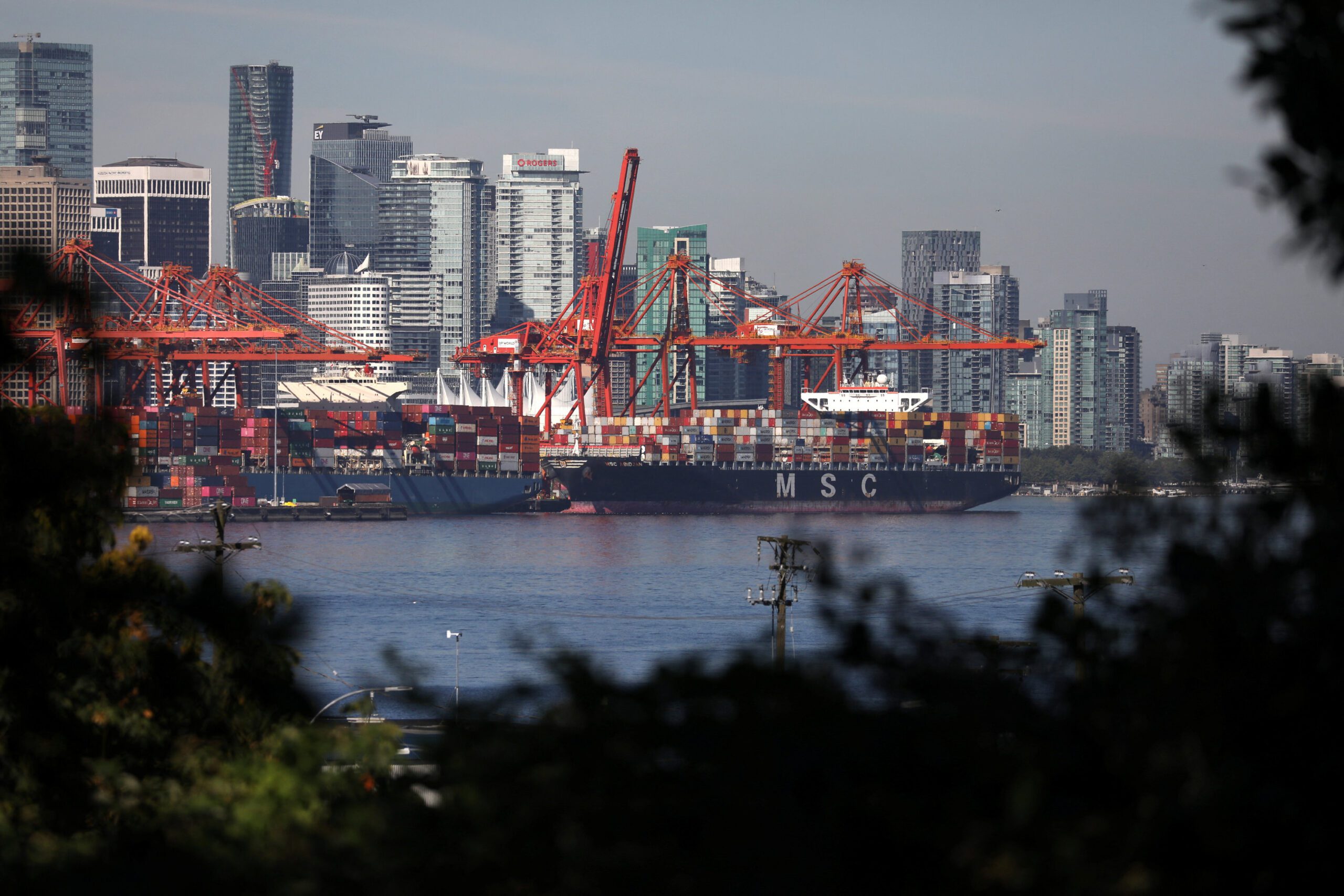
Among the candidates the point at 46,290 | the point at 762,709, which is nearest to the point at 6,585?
the point at 46,290

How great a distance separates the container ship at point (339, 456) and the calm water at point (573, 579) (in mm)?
2601

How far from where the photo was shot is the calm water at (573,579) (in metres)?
40.7

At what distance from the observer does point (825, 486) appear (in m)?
97.6

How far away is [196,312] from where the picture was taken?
312ft

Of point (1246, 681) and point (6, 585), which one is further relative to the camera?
point (6, 585)

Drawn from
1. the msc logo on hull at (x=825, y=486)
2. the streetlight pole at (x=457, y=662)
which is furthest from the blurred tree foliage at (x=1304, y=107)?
the msc logo on hull at (x=825, y=486)

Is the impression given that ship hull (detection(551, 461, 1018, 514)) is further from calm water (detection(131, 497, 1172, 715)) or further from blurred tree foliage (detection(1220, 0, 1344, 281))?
blurred tree foliage (detection(1220, 0, 1344, 281))

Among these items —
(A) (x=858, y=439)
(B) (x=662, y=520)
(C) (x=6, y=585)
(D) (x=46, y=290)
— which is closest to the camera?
(D) (x=46, y=290)

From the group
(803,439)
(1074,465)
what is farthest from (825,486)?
(1074,465)

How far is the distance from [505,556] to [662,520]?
24001 mm

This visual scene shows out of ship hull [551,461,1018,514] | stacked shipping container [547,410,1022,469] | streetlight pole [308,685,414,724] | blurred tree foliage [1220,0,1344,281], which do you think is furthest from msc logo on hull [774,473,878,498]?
blurred tree foliage [1220,0,1344,281]

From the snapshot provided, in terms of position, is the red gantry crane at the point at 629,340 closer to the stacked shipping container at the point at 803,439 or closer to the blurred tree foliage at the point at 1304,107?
the stacked shipping container at the point at 803,439

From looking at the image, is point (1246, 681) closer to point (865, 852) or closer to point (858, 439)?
point (865, 852)

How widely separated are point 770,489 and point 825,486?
337 cm
